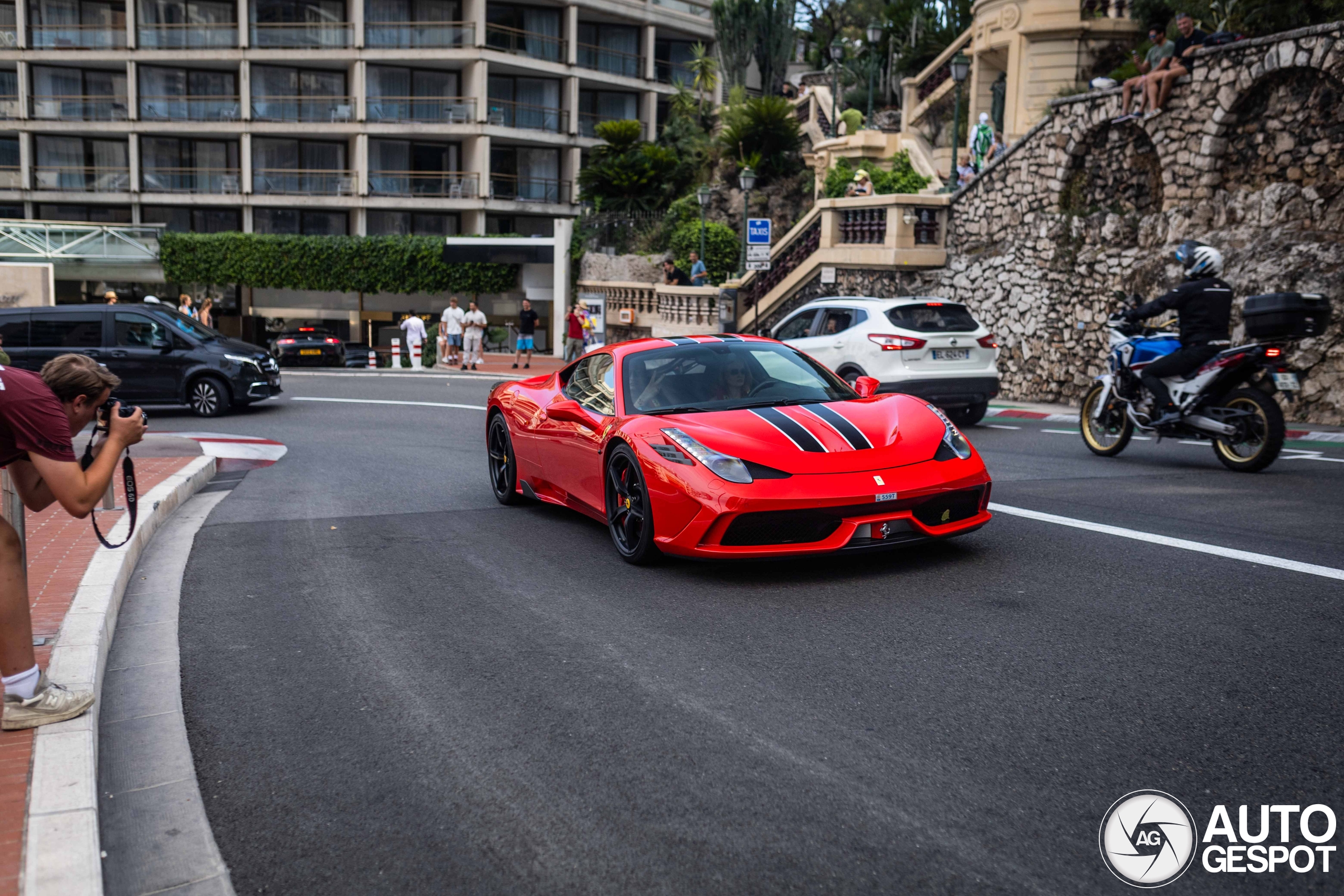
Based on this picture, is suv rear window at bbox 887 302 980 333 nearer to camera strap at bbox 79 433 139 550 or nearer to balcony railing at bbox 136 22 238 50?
camera strap at bbox 79 433 139 550

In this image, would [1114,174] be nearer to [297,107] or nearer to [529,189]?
[529,189]

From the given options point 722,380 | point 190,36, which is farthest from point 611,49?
point 722,380

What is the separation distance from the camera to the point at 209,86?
51031 mm

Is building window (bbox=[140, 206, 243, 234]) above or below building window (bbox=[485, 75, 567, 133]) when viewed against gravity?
below

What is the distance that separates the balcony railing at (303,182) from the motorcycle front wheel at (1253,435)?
150 ft

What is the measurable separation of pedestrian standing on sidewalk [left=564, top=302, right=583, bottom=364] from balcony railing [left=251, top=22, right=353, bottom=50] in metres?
23.6

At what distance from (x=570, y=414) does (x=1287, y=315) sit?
19.7 ft

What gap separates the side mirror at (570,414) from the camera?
7539 mm

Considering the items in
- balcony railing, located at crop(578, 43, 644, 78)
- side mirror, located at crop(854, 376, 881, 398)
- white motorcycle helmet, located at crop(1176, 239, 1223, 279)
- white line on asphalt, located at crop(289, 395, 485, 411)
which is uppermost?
balcony railing, located at crop(578, 43, 644, 78)

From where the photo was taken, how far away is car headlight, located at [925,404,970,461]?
663 cm

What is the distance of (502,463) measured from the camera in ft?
30.5

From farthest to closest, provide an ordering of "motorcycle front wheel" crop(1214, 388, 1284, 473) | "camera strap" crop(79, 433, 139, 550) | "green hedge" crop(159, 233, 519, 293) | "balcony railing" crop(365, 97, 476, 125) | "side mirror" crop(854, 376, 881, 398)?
"balcony railing" crop(365, 97, 476, 125), "green hedge" crop(159, 233, 519, 293), "motorcycle front wheel" crop(1214, 388, 1284, 473), "side mirror" crop(854, 376, 881, 398), "camera strap" crop(79, 433, 139, 550)

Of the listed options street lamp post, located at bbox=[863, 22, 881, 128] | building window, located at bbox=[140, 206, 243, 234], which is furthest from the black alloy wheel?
building window, located at bbox=[140, 206, 243, 234]

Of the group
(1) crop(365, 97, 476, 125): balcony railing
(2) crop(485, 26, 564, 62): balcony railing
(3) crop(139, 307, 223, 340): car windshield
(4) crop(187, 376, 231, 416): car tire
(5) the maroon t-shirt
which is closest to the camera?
(5) the maroon t-shirt
